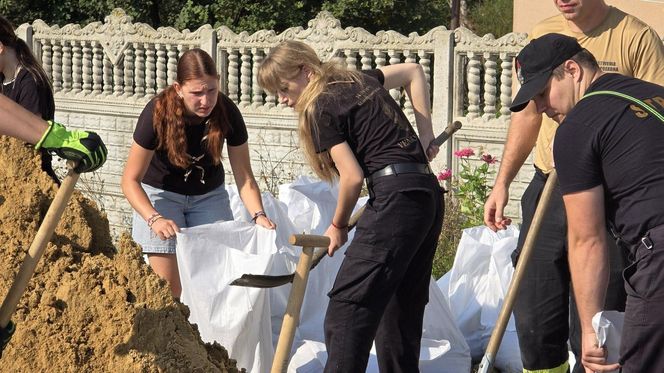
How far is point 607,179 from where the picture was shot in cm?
379

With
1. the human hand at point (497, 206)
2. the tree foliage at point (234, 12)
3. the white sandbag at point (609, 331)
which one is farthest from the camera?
the tree foliage at point (234, 12)

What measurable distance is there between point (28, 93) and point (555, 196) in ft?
8.13

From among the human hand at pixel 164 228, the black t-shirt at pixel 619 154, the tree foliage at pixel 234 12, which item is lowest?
the tree foliage at pixel 234 12

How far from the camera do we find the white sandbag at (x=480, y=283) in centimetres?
685

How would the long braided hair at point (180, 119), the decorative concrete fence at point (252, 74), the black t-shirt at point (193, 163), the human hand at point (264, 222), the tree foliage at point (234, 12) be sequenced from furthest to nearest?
the tree foliage at point (234, 12), the decorative concrete fence at point (252, 74), the human hand at point (264, 222), the black t-shirt at point (193, 163), the long braided hair at point (180, 119)

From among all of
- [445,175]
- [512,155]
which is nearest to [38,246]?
[512,155]

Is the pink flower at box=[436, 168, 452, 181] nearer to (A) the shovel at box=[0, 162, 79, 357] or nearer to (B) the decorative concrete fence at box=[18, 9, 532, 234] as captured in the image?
(B) the decorative concrete fence at box=[18, 9, 532, 234]

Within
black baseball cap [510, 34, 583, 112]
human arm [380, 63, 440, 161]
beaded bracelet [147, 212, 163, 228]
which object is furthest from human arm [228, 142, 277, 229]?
black baseball cap [510, 34, 583, 112]

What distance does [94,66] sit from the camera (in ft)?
40.2

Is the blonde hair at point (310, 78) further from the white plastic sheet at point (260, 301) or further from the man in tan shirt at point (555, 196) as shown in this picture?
the white plastic sheet at point (260, 301)

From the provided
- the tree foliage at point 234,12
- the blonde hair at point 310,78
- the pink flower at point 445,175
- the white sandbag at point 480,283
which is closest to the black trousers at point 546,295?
the blonde hair at point 310,78

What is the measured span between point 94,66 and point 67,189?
8.42 meters

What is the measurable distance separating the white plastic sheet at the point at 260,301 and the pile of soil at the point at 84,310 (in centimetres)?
133

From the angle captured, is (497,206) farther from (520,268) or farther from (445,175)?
(445,175)
